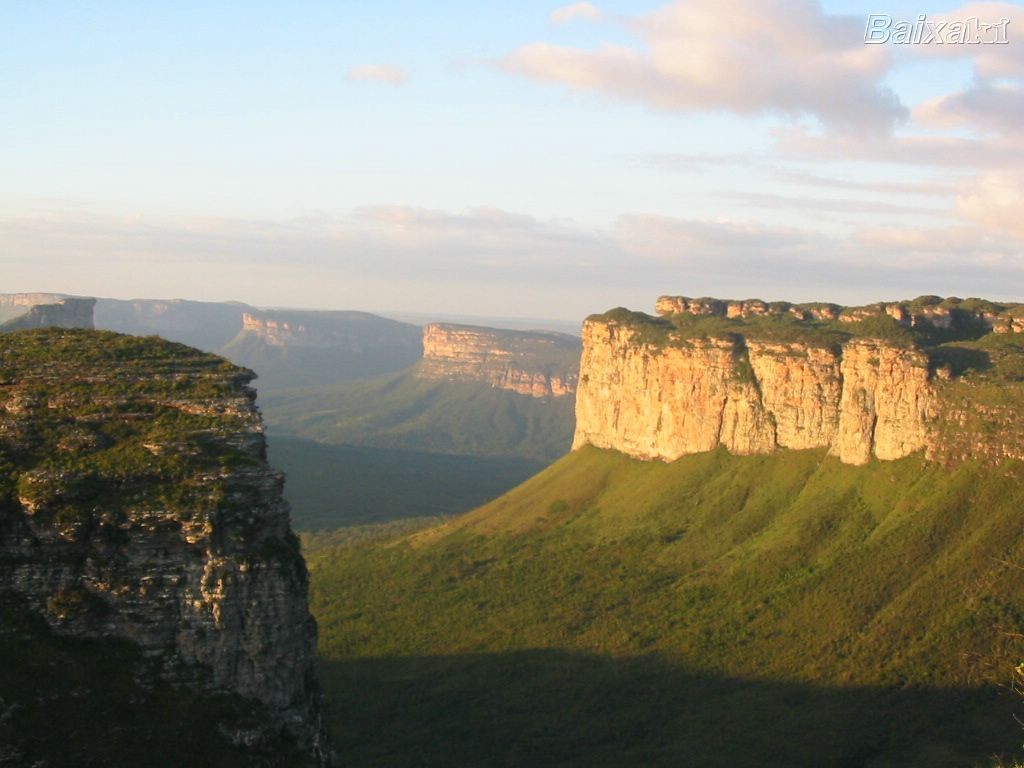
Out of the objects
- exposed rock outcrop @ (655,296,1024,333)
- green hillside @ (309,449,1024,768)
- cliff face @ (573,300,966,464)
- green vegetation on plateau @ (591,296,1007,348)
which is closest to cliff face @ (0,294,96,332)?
green hillside @ (309,449,1024,768)

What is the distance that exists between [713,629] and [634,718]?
40.1 ft

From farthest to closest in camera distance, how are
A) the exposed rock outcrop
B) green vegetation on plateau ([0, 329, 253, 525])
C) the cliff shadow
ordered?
1. the exposed rock outcrop
2. the cliff shadow
3. green vegetation on plateau ([0, 329, 253, 525])

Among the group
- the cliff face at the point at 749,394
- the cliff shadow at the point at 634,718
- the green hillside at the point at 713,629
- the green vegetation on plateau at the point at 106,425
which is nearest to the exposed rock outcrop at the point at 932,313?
the cliff face at the point at 749,394

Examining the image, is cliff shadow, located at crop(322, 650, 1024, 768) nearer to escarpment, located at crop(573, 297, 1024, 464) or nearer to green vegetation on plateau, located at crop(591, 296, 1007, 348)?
escarpment, located at crop(573, 297, 1024, 464)

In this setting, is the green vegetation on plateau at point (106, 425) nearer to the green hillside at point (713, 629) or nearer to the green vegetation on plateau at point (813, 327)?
the green hillside at point (713, 629)

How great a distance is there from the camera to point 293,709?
3716 centimetres

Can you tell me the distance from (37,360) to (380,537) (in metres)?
80.6

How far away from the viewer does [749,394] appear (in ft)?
332

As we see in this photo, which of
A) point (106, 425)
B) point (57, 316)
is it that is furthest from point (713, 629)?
point (57, 316)

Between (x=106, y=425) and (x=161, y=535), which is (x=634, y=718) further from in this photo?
(x=106, y=425)

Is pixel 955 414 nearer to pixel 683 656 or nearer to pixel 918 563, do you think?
pixel 918 563

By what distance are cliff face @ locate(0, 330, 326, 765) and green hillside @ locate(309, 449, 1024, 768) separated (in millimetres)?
25862

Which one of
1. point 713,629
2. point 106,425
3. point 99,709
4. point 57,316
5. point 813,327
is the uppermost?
point 813,327

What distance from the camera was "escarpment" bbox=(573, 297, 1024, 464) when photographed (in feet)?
273
